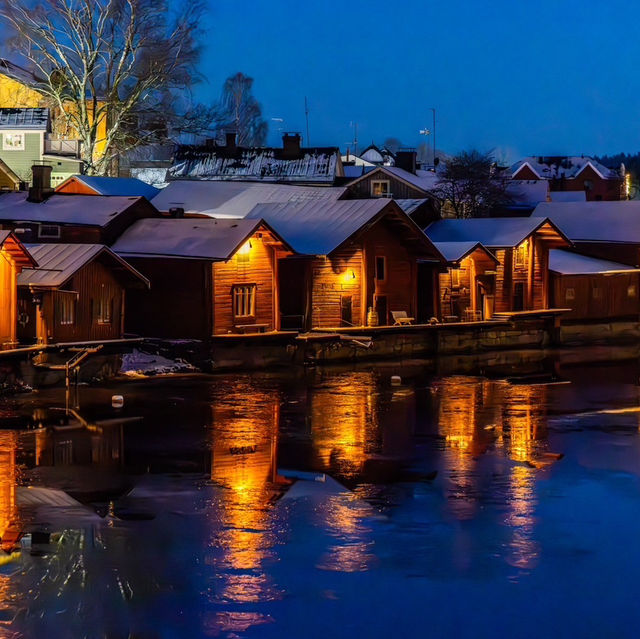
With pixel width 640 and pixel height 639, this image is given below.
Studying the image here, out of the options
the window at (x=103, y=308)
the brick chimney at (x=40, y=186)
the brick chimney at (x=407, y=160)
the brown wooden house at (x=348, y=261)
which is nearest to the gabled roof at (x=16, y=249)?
the window at (x=103, y=308)

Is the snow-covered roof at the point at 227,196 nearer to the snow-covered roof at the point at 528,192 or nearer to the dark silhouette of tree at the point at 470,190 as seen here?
the dark silhouette of tree at the point at 470,190

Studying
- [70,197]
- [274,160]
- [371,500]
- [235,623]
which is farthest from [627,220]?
[235,623]

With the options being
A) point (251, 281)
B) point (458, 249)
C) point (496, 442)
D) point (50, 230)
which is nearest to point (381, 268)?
point (458, 249)

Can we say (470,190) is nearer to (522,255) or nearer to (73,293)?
(522,255)

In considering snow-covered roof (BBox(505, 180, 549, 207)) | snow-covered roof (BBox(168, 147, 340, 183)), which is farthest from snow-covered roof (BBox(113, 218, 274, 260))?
snow-covered roof (BBox(505, 180, 549, 207))

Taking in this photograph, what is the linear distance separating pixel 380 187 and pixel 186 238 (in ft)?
112

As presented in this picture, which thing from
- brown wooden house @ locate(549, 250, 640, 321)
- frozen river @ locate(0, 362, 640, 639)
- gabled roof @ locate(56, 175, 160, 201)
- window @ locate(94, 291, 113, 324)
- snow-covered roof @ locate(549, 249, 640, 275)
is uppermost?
gabled roof @ locate(56, 175, 160, 201)

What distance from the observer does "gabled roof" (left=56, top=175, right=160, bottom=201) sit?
197 feet

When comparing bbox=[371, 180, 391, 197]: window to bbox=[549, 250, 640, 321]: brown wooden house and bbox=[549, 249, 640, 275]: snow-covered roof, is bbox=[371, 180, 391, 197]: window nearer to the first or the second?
bbox=[549, 249, 640, 275]: snow-covered roof

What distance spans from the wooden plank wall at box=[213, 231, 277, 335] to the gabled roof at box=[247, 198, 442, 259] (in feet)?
8.36

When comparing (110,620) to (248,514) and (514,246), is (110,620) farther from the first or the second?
(514,246)

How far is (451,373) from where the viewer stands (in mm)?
46375

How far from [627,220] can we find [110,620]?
6213cm

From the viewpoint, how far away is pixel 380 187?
3145 inches
